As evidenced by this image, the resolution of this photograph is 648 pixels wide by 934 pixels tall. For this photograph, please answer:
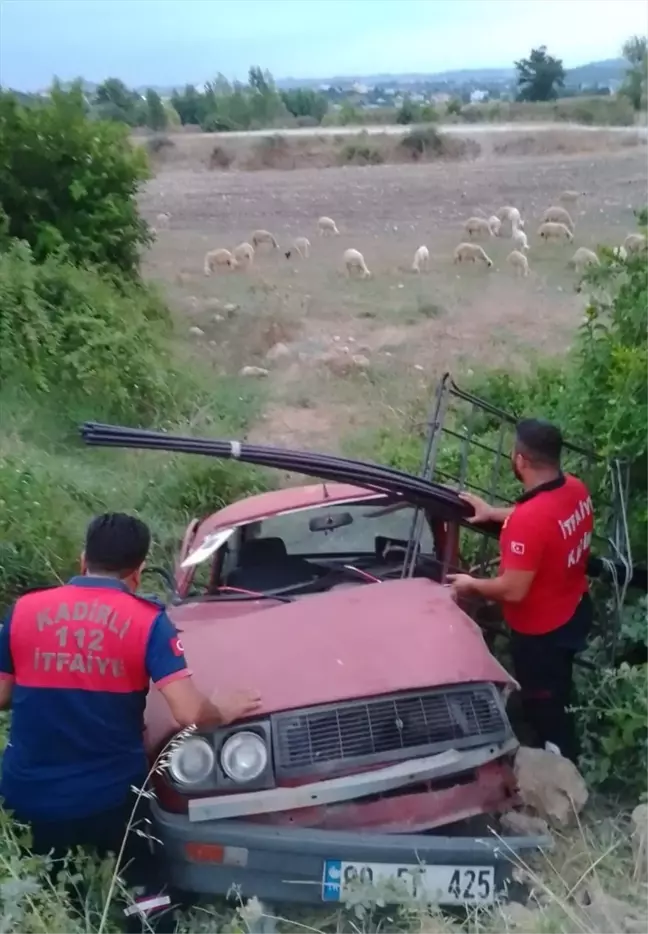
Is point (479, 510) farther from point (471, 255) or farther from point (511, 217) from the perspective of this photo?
point (511, 217)

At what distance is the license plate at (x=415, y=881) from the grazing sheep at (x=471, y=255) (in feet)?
52.7

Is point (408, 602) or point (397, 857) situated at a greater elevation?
point (408, 602)

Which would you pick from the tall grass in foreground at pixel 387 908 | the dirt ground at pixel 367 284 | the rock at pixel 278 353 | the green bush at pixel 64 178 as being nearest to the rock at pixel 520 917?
the tall grass in foreground at pixel 387 908

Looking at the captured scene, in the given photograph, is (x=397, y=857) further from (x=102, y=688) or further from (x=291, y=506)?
(x=291, y=506)

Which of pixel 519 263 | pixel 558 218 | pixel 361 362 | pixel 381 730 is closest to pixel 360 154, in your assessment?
pixel 558 218

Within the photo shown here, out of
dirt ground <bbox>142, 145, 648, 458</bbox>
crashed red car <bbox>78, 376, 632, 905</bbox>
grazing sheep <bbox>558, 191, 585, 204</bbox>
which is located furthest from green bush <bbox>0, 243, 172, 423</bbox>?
grazing sheep <bbox>558, 191, 585, 204</bbox>

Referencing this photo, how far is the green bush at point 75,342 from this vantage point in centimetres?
1033

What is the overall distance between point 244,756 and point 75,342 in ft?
27.3

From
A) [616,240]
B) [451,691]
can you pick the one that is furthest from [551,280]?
[451,691]

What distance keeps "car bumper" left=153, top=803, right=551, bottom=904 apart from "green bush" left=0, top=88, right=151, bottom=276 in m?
10.3

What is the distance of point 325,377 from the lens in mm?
12062

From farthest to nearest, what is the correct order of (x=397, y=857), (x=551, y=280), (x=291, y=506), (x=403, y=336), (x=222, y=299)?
(x=551, y=280) < (x=222, y=299) < (x=403, y=336) < (x=291, y=506) < (x=397, y=857)

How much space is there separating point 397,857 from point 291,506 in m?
1.99

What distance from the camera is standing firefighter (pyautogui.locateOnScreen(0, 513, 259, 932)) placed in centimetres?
306
